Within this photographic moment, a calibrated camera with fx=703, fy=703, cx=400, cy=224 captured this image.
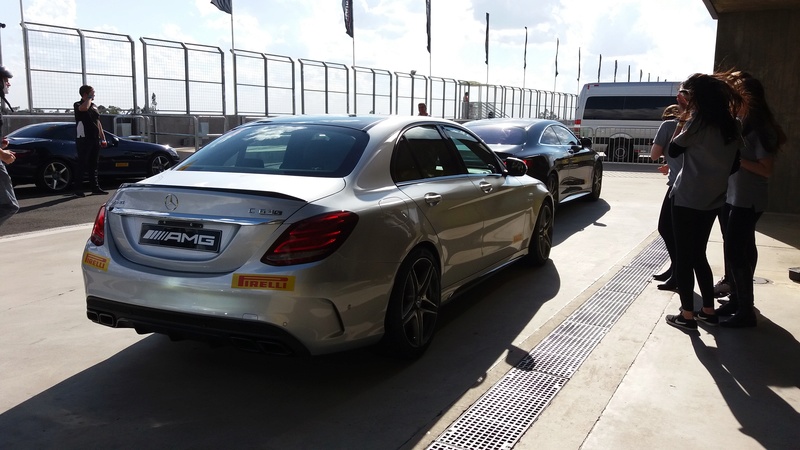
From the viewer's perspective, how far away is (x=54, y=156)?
12.5 m

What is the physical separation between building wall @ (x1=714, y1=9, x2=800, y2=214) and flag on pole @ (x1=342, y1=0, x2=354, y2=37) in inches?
963

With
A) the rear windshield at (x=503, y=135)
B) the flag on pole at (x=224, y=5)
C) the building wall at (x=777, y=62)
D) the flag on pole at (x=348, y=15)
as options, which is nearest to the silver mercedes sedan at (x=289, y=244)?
the rear windshield at (x=503, y=135)

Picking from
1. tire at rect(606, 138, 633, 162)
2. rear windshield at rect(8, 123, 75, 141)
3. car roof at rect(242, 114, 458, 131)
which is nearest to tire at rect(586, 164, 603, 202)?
car roof at rect(242, 114, 458, 131)

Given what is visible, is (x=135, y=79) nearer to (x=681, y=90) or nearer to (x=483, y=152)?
(x=483, y=152)

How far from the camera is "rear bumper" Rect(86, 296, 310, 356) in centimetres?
348

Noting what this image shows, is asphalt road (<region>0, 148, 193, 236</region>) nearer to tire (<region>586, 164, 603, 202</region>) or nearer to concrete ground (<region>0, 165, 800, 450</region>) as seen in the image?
concrete ground (<region>0, 165, 800, 450</region>)

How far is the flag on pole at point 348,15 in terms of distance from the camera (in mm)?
33250

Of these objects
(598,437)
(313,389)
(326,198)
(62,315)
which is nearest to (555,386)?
(598,437)

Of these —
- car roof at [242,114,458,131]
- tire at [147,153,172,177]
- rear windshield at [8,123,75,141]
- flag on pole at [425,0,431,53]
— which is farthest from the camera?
flag on pole at [425,0,431,53]

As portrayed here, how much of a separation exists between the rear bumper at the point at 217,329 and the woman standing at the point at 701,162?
289cm

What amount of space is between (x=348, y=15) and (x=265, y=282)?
1254 inches

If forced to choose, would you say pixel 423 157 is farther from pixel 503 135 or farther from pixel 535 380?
pixel 503 135

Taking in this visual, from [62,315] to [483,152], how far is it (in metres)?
3.52

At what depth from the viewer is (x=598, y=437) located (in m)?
3.35
